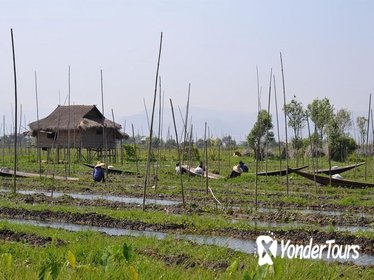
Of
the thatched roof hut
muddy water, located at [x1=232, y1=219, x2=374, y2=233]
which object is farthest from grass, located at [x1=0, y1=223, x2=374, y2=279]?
the thatched roof hut

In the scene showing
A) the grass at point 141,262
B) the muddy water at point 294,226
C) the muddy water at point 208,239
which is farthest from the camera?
the muddy water at point 294,226

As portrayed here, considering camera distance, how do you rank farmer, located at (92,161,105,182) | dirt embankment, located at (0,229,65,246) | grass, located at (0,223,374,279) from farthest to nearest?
farmer, located at (92,161,105,182), dirt embankment, located at (0,229,65,246), grass, located at (0,223,374,279)

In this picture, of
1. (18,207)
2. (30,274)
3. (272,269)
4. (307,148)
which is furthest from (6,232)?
(307,148)

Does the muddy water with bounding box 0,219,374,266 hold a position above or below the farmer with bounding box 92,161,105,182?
below

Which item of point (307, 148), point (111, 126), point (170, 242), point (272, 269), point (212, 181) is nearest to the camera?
point (272, 269)

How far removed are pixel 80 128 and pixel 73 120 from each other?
0.61m

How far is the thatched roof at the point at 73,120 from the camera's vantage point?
38.1 m

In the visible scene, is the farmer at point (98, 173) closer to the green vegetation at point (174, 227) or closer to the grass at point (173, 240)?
the grass at point (173, 240)

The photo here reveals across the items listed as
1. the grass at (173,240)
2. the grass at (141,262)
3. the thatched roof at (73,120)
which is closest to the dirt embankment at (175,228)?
the grass at (173,240)

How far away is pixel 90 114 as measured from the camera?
40062mm

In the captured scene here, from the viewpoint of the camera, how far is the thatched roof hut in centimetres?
3788

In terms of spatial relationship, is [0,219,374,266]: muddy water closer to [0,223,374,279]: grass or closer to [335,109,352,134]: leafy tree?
[0,223,374,279]: grass

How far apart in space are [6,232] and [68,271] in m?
6.00

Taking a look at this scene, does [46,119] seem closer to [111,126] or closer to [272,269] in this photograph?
[111,126]
